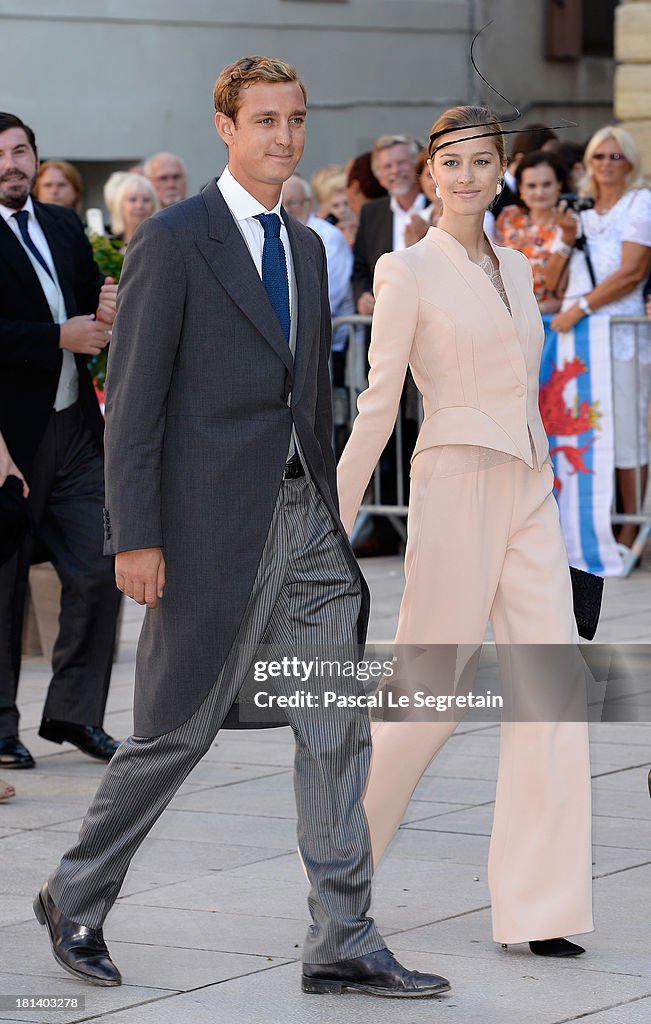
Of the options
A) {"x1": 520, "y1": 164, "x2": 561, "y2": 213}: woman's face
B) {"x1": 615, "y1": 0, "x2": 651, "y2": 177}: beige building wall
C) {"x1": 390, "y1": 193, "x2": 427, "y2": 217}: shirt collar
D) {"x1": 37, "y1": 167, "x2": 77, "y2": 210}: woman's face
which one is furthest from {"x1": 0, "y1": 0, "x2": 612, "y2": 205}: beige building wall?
{"x1": 520, "y1": 164, "x2": 561, "y2": 213}: woman's face

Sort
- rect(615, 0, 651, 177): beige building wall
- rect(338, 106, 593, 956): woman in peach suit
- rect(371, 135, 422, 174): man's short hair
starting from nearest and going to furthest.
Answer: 1. rect(338, 106, 593, 956): woman in peach suit
2. rect(371, 135, 422, 174): man's short hair
3. rect(615, 0, 651, 177): beige building wall

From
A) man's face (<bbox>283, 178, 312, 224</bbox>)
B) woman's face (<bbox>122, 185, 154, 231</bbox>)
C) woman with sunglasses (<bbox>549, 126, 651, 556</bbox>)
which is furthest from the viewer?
man's face (<bbox>283, 178, 312, 224</bbox>)

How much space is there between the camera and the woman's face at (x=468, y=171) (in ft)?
16.0

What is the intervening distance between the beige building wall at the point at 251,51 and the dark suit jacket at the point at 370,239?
8.04 metres

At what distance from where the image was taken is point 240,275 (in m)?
4.43

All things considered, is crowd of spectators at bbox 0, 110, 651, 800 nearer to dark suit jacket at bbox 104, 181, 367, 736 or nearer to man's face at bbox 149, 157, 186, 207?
man's face at bbox 149, 157, 186, 207

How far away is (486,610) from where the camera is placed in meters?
4.86

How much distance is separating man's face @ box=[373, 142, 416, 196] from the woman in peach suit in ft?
23.9

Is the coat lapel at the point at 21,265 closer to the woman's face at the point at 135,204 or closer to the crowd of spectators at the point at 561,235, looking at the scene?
the crowd of spectators at the point at 561,235

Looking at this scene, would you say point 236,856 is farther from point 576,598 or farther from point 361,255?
point 361,255

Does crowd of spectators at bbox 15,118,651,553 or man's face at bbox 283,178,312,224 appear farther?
man's face at bbox 283,178,312,224

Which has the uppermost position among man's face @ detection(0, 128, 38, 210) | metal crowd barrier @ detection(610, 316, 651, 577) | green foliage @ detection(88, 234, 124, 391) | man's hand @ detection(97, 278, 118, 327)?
man's face @ detection(0, 128, 38, 210)

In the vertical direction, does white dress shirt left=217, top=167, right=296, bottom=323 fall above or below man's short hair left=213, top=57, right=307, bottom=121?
below

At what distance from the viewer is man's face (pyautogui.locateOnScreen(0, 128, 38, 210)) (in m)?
6.89
